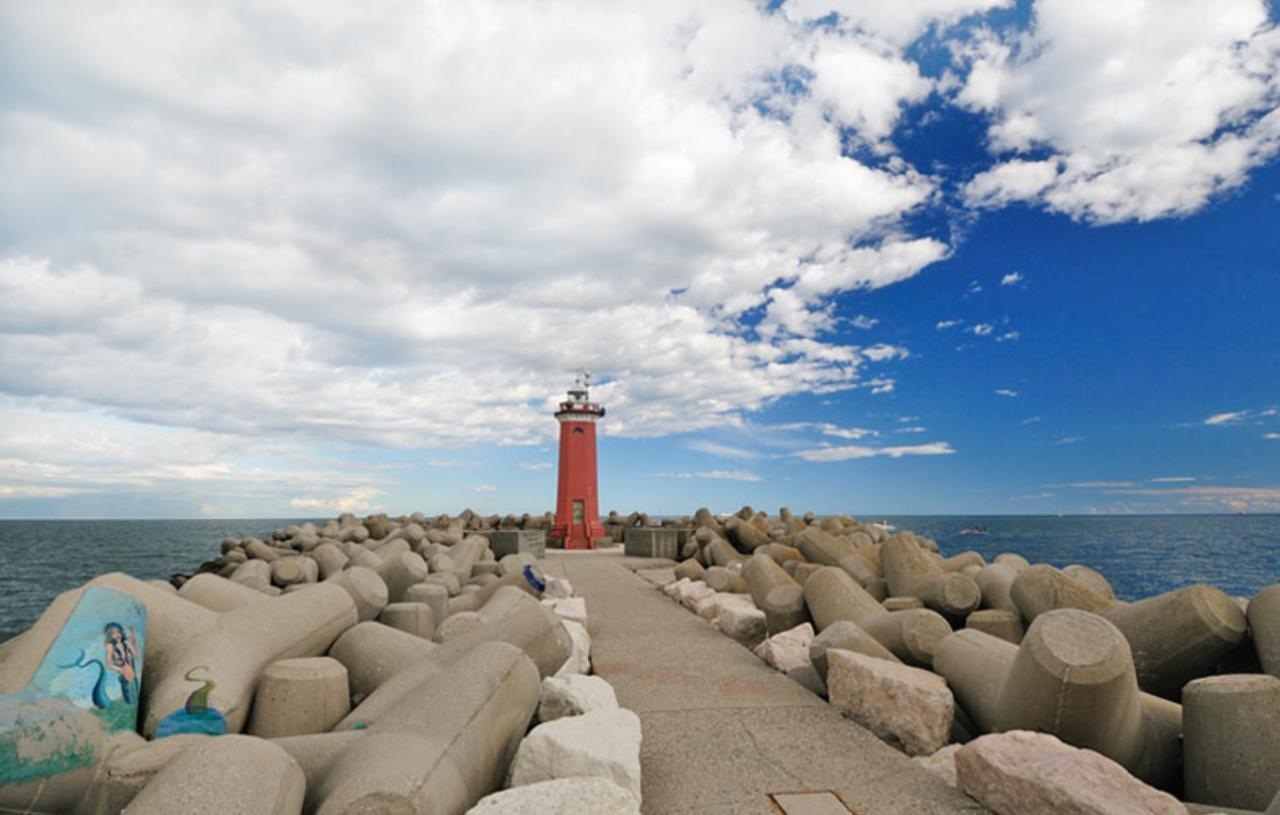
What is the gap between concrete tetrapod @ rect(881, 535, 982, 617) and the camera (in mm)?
5863

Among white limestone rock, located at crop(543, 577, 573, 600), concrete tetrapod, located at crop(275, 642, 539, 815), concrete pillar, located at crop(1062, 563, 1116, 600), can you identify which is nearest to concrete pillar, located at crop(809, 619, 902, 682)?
concrete tetrapod, located at crop(275, 642, 539, 815)

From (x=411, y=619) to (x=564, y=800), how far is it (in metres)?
3.48

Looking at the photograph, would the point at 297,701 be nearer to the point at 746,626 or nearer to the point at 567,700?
the point at 567,700

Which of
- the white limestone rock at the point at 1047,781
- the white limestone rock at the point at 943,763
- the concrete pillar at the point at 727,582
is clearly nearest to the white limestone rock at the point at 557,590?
Result: the concrete pillar at the point at 727,582

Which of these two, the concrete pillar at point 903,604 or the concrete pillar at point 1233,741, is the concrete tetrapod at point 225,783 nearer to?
the concrete pillar at point 1233,741

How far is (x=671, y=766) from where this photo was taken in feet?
10.6

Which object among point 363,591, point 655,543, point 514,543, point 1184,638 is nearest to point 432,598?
point 363,591

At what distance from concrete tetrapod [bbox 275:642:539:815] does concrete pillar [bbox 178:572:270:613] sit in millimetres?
2527

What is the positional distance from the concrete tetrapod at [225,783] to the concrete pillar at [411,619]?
124 inches

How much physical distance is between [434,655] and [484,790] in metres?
1.18

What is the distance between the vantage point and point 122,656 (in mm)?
3691

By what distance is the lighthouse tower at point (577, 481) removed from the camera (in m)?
19.7

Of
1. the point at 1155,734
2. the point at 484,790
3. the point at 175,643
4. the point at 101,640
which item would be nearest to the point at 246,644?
the point at 175,643

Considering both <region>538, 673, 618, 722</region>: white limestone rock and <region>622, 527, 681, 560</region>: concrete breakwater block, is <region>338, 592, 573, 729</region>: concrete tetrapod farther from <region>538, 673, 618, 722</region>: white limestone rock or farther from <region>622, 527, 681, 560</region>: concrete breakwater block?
<region>622, 527, 681, 560</region>: concrete breakwater block
